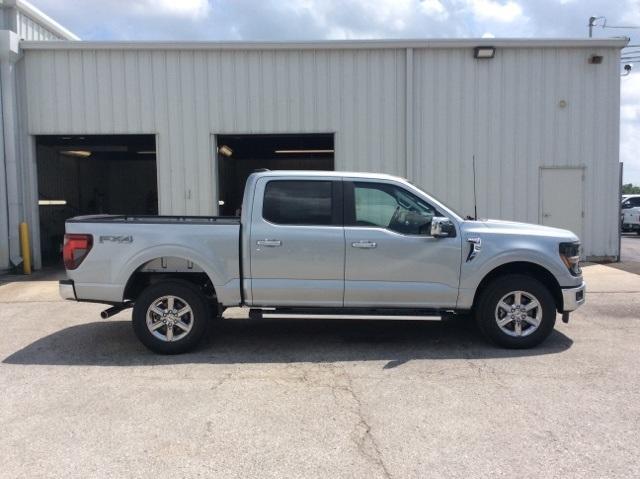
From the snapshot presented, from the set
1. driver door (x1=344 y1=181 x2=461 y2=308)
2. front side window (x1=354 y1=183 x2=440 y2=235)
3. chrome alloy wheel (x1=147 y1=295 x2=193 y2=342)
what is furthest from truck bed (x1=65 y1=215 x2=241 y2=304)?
front side window (x1=354 y1=183 x2=440 y2=235)

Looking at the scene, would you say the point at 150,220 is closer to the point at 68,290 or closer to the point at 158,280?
the point at 158,280

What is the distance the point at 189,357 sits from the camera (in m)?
6.02

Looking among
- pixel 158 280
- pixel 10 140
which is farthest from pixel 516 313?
pixel 10 140

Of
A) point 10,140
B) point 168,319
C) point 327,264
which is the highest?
point 10,140

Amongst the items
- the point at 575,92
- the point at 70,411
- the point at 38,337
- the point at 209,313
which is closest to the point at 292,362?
the point at 209,313

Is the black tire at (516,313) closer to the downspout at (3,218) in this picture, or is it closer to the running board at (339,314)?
the running board at (339,314)

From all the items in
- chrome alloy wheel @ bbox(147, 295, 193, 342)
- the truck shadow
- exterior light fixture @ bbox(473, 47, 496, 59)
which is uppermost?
exterior light fixture @ bbox(473, 47, 496, 59)

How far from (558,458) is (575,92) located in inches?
438

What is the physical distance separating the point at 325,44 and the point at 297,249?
7.67 metres

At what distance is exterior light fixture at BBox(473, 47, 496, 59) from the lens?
40.8 ft

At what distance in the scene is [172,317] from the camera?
19.9ft

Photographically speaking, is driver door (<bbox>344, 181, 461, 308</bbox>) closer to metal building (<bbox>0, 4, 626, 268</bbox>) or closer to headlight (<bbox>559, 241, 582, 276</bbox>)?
headlight (<bbox>559, 241, 582, 276</bbox>)

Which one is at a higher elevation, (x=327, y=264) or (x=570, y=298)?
(x=327, y=264)

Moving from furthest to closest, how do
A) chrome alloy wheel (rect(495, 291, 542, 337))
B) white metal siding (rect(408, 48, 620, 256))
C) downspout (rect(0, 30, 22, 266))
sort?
white metal siding (rect(408, 48, 620, 256))
downspout (rect(0, 30, 22, 266))
chrome alloy wheel (rect(495, 291, 542, 337))
